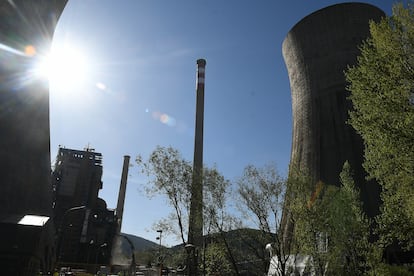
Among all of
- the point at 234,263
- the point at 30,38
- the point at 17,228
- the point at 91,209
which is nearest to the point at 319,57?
the point at 234,263

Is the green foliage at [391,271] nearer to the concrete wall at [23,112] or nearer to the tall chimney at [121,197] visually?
the concrete wall at [23,112]

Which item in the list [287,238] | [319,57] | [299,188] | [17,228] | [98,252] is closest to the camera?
[17,228]

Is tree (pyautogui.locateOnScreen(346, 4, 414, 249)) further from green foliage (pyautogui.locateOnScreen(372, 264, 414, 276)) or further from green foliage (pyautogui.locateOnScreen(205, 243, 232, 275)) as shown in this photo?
green foliage (pyautogui.locateOnScreen(205, 243, 232, 275))

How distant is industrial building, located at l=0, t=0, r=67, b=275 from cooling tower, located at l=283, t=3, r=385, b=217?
17.6m

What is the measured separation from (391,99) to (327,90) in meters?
17.6

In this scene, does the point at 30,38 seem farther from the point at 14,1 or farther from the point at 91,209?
the point at 91,209

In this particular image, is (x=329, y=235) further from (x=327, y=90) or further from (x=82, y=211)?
(x=82, y=211)

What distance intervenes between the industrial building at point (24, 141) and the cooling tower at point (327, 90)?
57.7 ft

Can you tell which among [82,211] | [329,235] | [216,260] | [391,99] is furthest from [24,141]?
→ [82,211]

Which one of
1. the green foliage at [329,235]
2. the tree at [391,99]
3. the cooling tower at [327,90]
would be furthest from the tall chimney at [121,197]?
the tree at [391,99]

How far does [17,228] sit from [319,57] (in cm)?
2385

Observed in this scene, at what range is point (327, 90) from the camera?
80.7ft

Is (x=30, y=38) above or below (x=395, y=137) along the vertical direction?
above

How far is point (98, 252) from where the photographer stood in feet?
135
